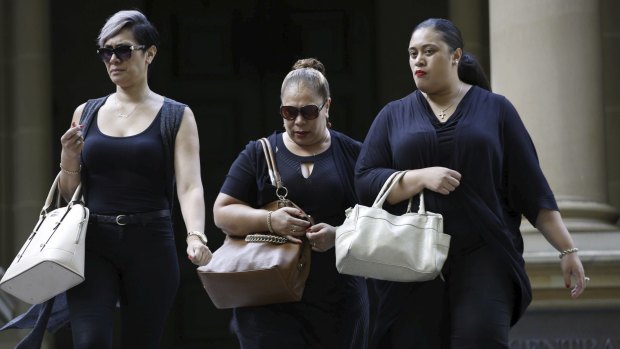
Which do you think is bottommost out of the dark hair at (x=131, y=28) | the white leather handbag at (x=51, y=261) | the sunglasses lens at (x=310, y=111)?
the white leather handbag at (x=51, y=261)

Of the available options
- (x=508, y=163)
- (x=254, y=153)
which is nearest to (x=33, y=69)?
(x=254, y=153)

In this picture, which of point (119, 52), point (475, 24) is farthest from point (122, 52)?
point (475, 24)

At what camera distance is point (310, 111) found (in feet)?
20.5

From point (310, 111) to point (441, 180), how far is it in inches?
36.5

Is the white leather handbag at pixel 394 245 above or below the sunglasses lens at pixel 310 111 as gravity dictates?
below

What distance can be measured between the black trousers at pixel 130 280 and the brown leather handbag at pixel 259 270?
203 mm

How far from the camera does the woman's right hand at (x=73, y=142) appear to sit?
5.98 meters

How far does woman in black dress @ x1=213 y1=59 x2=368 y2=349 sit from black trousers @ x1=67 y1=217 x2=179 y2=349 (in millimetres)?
326

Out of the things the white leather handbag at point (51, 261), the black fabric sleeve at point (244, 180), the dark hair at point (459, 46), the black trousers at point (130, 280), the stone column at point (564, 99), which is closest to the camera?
the white leather handbag at point (51, 261)

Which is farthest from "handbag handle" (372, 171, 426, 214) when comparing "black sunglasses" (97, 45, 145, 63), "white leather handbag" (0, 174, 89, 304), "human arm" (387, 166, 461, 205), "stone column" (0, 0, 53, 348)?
"stone column" (0, 0, 53, 348)

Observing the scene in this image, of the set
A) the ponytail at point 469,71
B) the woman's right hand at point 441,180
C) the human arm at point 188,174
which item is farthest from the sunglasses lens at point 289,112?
the woman's right hand at point 441,180

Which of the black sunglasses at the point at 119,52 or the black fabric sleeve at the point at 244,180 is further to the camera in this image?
the black fabric sleeve at the point at 244,180

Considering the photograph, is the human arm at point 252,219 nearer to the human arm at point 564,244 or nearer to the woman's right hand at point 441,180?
the woman's right hand at point 441,180

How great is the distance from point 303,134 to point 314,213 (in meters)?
0.37
